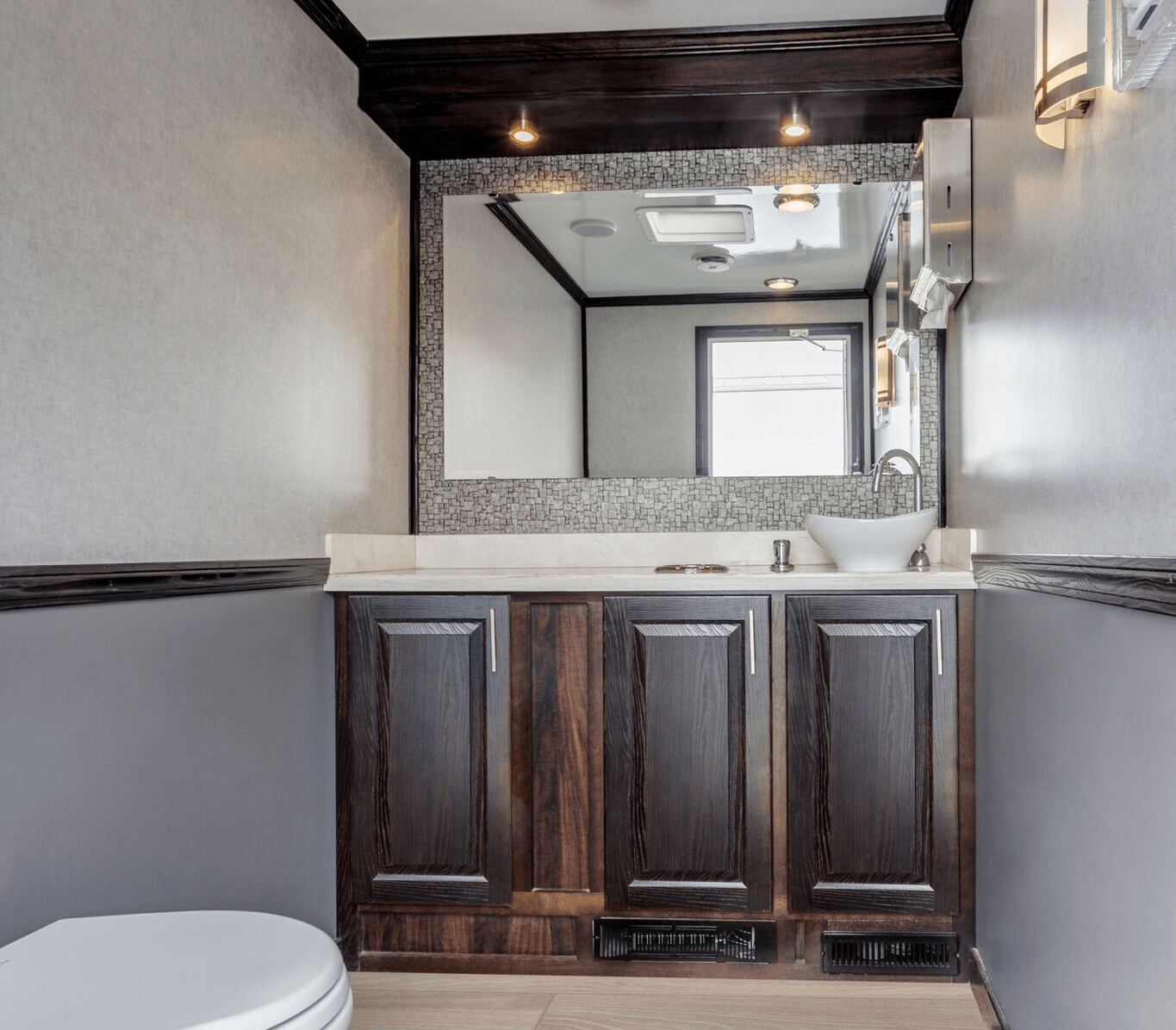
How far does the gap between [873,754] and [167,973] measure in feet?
5.32

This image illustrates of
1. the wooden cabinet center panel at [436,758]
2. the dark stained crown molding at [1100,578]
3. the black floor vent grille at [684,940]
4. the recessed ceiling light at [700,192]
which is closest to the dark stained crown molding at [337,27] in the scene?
the recessed ceiling light at [700,192]

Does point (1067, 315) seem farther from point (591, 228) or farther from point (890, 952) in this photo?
point (591, 228)

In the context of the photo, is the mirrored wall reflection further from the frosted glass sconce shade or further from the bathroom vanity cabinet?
the frosted glass sconce shade

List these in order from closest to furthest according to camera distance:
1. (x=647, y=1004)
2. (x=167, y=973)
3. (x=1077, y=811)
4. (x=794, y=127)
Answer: (x=167, y=973) → (x=1077, y=811) → (x=647, y=1004) → (x=794, y=127)

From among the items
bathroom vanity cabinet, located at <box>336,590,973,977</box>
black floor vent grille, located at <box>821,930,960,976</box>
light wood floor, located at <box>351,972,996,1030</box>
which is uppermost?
bathroom vanity cabinet, located at <box>336,590,973,977</box>

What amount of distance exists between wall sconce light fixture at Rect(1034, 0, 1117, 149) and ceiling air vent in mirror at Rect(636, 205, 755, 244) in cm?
143

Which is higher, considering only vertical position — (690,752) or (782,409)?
(782,409)

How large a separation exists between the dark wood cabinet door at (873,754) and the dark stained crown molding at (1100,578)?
347mm

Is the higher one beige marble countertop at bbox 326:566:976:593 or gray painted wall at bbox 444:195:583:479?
gray painted wall at bbox 444:195:583:479

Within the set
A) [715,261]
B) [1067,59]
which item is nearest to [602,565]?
[715,261]

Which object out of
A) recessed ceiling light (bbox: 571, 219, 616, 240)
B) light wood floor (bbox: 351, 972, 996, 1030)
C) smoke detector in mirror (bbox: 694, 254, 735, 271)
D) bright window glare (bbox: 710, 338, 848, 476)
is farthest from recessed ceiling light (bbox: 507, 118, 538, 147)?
light wood floor (bbox: 351, 972, 996, 1030)

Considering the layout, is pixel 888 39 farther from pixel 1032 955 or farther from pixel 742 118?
pixel 1032 955

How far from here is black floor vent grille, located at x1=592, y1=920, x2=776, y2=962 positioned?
2.36 meters

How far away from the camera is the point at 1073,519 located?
155 cm
